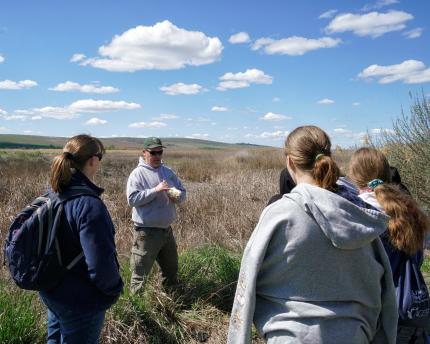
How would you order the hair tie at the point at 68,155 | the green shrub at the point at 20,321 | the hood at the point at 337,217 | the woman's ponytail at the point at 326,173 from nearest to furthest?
the hood at the point at 337,217
the woman's ponytail at the point at 326,173
the hair tie at the point at 68,155
the green shrub at the point at 20,321

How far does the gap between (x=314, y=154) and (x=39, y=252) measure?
155 cm

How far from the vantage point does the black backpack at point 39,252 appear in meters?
2.43

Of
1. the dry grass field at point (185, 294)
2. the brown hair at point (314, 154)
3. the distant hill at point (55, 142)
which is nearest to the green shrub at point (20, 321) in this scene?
the dry grass field at point (185, 294)

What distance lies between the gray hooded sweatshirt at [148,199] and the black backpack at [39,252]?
2.05 m

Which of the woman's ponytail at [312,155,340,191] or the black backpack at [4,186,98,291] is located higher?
the woman's ponytail at [312,155,340,191]

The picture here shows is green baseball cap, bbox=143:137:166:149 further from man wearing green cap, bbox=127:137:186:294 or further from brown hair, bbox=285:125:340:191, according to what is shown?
brown hair, bbox=285:125:340:191

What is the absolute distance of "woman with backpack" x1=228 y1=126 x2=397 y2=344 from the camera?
6.08 ft

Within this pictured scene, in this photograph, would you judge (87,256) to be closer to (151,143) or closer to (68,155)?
(68,155)

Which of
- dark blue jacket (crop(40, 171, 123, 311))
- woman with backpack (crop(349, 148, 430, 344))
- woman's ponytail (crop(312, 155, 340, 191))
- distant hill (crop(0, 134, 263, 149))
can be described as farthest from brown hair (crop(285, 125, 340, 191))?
distant hill (crop(0, 134, 263, 149))

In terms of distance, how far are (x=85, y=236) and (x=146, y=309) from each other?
2.13 meters

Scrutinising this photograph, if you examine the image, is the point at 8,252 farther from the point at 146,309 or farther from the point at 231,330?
the point at 146,309

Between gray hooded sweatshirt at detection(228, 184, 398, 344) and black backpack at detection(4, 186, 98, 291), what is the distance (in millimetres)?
Answer: 1089

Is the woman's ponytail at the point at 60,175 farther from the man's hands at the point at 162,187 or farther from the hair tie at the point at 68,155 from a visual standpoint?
the man's hands at the point at 162,187

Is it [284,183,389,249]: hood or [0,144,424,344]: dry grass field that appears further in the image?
[0,144,424,344]: dry grass field
